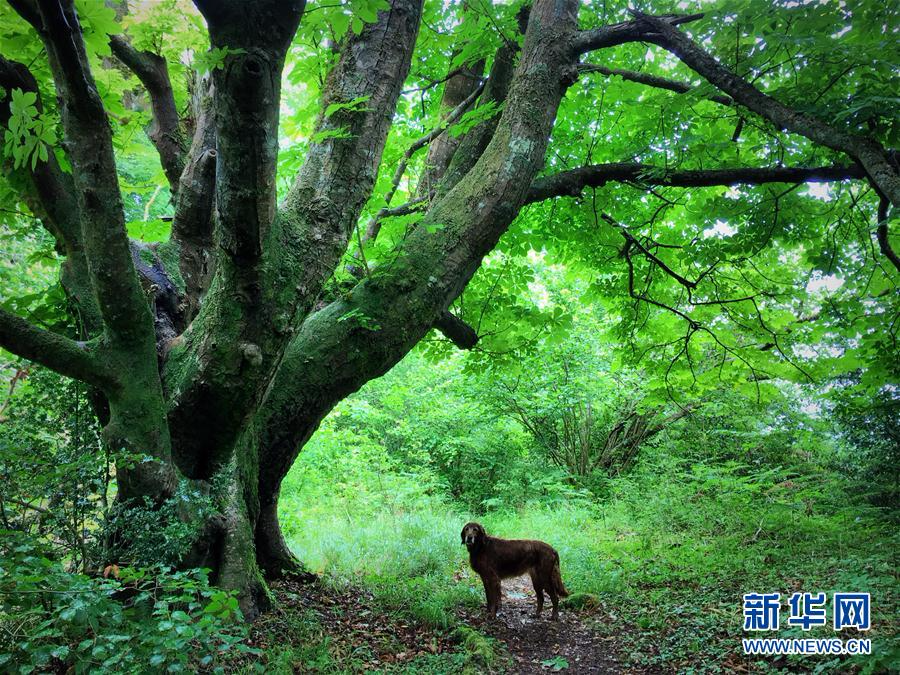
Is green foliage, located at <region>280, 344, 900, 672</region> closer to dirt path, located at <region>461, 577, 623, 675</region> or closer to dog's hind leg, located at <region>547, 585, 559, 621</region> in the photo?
dirt path, located at <region>461, 577, 623, 675</region>

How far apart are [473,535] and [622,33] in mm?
4784

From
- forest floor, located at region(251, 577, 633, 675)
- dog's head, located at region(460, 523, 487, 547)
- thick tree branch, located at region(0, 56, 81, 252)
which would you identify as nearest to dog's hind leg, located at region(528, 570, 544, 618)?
forest floor, located at region(251, 577, 633, 675)

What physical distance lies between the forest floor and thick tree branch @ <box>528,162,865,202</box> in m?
3.84

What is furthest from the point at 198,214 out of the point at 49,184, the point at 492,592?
the point at 492,592

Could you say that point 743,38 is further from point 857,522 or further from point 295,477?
point 295,477

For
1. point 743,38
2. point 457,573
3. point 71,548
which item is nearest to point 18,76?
point 71,548

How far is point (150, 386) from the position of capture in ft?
9.20

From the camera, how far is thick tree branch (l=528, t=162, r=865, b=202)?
4.14m

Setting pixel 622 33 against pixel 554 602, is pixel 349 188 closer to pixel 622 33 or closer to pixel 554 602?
pixel 622 33

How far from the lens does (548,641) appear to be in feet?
15.2

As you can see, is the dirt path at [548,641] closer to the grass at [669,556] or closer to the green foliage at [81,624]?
the grass at [669,556]

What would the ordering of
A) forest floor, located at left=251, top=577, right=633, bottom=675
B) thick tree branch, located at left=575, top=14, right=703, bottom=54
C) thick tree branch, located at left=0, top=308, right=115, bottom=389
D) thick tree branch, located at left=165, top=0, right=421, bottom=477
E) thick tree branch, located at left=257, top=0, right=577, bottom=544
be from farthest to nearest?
thick tree branch, located at left=257, top=0, right=577, bottom=544 → thick tree branch, located at left=575, top=14, right=703, bottom=54 → forest floor, located at left=251, top=577, right=633, bottom=675 → thick tree branch, located at left=0, top=308, right=115, bottom=389 → thick tree branch, located at left=165, top=0, right=421, bottom=477

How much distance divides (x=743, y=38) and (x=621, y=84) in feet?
4.78

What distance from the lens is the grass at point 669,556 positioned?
3.99m
